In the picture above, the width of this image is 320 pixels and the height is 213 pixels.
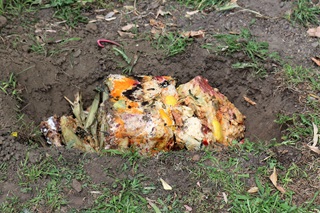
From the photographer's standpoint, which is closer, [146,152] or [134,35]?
[146,152]

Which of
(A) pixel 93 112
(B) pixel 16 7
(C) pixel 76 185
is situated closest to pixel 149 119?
(A) pixel 93 112

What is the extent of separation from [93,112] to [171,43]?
98 centimetres

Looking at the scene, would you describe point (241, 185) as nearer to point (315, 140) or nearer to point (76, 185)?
point (315, 140)

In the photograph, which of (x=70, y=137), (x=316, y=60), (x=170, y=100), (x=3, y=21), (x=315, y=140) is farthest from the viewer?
(x=3, y=21)

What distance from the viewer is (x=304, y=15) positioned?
4848 mm

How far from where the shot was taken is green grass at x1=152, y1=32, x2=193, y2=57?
456cm

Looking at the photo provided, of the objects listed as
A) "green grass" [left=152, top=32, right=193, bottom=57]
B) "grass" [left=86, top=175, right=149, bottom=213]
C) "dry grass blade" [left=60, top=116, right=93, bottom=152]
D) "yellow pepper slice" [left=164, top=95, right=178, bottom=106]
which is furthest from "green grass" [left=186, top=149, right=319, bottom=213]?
"green grass" [left=152, top=32, right=193, bottom=57]

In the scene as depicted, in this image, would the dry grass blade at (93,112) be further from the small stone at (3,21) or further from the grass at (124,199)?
the small stone at (3,21)

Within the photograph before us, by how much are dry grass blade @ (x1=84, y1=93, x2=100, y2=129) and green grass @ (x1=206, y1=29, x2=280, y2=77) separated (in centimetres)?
109

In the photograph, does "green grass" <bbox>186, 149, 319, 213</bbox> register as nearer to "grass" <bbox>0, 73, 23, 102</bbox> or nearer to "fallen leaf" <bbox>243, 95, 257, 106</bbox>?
"fallen leaf" <bbox>243, 95, 257, 106</bbox>

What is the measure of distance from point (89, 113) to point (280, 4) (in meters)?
2.22

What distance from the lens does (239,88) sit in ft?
15.0

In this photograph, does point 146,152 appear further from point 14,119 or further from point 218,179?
point 14,119

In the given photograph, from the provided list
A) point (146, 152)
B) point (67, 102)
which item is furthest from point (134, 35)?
point (146, 152)
